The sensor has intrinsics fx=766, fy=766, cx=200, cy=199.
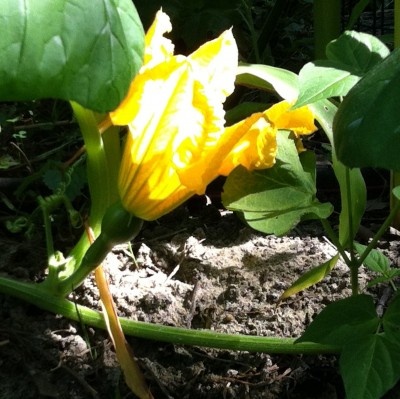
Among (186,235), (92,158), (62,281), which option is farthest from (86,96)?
(186,235)

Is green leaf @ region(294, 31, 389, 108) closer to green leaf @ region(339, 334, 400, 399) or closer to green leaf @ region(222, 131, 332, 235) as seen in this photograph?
green leaf @ region(222, 131, 332, 235)

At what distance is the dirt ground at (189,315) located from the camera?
1.27 m

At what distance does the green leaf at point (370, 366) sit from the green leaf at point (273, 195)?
0.22 metres

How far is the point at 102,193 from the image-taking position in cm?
128

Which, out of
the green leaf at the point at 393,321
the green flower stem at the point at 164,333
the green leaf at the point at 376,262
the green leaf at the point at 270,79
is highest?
the green leaf at the point at 270,79

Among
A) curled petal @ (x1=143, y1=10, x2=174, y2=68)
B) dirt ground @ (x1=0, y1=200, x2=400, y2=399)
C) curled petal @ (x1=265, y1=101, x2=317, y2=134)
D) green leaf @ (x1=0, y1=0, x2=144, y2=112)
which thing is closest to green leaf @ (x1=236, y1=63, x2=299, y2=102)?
curled petal @ (x1=265, y1=101, x2=317, y2=134)

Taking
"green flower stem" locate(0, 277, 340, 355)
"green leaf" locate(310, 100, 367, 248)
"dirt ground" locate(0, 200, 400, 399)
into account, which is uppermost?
"green leaf" locate(310, 100, 367, 248)

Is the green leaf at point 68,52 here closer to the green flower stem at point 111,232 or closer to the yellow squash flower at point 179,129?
the yellow squash flower at point 179,129

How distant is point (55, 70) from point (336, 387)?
30.3 inches

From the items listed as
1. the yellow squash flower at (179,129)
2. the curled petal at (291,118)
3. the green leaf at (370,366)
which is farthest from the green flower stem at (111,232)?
the green leaf at (370,366)

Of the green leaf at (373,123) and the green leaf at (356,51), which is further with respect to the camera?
the green leaf at (356,51)

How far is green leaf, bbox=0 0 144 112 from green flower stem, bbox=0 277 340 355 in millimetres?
596

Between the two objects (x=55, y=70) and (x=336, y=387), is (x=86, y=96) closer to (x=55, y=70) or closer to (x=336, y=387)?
(x=55, y=70)

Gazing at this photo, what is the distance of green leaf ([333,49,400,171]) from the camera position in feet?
2.65
